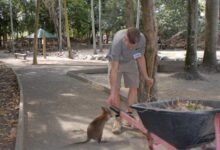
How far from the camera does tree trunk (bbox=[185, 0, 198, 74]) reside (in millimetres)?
14156

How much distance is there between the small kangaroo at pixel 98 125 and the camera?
6.16 metres

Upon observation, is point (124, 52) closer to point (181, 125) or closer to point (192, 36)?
point (181, 125)

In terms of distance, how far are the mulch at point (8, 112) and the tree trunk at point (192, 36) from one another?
19.1ft

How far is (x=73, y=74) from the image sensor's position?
1520cm

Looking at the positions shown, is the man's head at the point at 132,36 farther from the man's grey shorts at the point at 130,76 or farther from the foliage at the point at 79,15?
the foliage at the point at 79,15

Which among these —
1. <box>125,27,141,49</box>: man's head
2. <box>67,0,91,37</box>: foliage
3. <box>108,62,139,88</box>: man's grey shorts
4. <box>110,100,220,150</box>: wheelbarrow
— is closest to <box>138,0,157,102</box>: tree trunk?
<box>108,62,139,88</box>: man's grey shorts

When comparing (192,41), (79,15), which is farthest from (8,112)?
(79,15)

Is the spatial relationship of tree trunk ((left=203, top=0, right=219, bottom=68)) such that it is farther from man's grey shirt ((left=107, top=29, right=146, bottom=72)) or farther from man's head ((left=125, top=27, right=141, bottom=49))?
man's head ((left=125, top=27, right=141, bottom=49))

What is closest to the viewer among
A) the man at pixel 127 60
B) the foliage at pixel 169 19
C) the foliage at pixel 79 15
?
the man at pixel 127 60

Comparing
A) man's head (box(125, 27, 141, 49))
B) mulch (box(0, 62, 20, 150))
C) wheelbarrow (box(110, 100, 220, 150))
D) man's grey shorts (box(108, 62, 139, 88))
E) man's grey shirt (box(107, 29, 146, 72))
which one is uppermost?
man's head (box(125, 27, 141, 49))

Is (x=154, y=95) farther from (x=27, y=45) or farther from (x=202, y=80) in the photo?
(x=27, y=45)

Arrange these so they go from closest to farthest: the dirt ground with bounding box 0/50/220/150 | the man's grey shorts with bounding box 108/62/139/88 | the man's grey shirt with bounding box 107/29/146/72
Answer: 1. the man's grey shirt with bounding box 107/29/146/72
2. the man's grey shorts with bounding box 108/62/139/88
3. the dirt ground with bounding box 0/50/220/150

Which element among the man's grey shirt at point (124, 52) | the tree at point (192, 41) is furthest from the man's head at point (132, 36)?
the tree at point (192, 41)

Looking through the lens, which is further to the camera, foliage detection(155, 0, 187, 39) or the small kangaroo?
foliage detection(155, 0, 187, 39)
